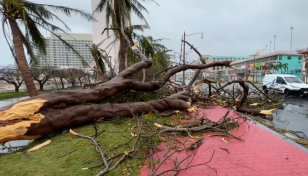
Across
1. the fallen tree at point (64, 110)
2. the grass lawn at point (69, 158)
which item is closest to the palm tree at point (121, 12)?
the fallen tree at point (64, 110)

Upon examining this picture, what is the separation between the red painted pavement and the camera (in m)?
2.86

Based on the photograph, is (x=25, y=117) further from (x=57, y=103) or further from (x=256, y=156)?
(x=256, y=156)

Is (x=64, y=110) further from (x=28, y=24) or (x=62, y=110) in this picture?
(x=28, y=24)

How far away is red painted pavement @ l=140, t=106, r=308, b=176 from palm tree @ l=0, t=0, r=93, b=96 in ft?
21.6

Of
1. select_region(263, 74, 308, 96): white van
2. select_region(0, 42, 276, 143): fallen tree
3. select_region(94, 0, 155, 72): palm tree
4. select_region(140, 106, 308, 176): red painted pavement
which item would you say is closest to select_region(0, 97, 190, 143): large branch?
select_region(0, 42, 276, 143): fallen tree

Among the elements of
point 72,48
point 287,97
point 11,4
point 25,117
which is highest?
point 11,4

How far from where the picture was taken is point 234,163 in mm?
3107

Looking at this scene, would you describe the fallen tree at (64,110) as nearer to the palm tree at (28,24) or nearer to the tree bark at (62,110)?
the tree bark at (62,110)

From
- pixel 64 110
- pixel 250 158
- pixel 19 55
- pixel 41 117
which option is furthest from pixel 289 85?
pixel 19 55

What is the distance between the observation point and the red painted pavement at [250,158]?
2855mm

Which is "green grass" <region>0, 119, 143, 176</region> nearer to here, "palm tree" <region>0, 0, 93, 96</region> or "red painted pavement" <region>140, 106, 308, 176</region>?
"red painted pavement" <region>140, 106, 308, 176</region>

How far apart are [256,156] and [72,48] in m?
8.50

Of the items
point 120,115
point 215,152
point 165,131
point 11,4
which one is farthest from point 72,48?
point 215,152

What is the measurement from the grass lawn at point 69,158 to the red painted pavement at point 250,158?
0.28 metres
